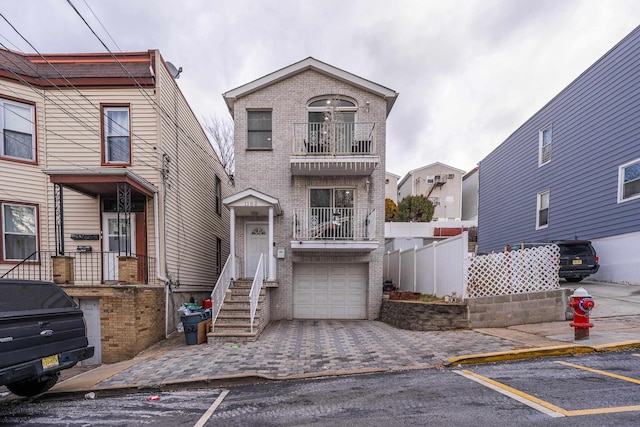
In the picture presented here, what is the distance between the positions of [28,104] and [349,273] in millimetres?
10933

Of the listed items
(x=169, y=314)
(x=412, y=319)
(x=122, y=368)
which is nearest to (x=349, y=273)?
(x=412, y=319)

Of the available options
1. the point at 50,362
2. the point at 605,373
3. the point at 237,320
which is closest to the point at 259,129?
the point at 237,320

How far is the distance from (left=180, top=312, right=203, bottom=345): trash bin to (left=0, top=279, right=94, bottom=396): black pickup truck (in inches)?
89.8

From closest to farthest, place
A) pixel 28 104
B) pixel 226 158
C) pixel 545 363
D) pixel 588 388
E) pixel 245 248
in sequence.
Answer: pixel 588 388, pixel 545 363, pixel 28 104, pixel 245 248, pixel 226 158

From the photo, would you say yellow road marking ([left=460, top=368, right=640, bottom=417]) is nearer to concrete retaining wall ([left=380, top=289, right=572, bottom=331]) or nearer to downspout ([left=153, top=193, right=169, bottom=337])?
concrete retaining wall ([left=380, top=289, right=572, bottom=331])

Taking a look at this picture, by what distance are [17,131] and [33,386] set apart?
298 inches

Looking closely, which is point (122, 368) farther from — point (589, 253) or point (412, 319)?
point (589, 253)

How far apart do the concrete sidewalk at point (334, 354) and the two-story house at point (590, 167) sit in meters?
4.83

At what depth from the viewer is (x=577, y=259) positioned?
406 inches

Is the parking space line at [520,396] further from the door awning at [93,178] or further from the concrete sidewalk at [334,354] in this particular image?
the door awning at [93,178]

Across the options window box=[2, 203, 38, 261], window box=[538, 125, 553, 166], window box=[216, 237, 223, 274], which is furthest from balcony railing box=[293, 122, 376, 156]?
window box=[538, 125, 553, 166]

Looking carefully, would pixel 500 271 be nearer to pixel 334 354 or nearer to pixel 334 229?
pixel 334 354

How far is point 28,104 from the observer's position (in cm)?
894

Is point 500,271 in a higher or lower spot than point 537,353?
higher
